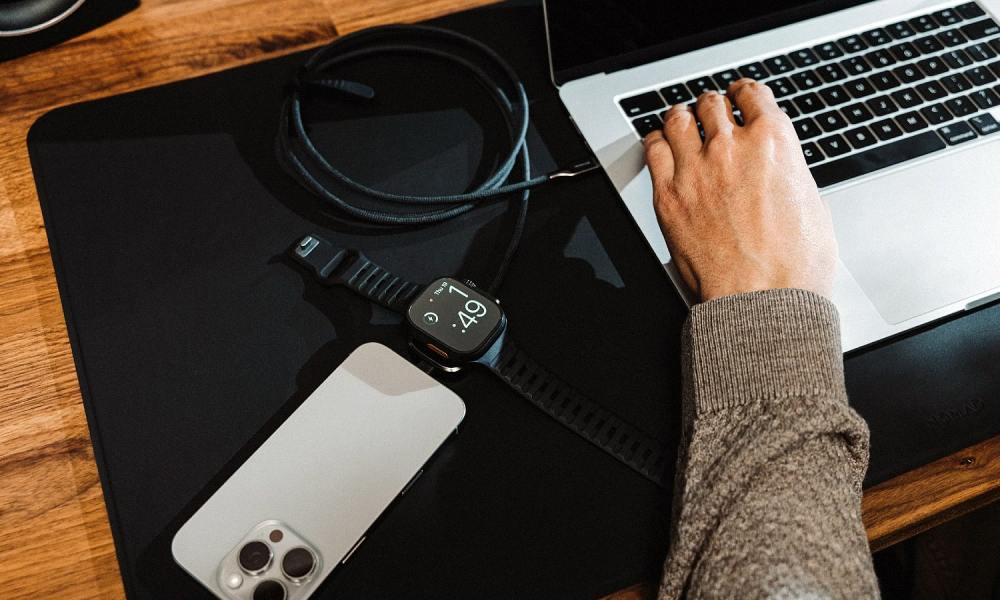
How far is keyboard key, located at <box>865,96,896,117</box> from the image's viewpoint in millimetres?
687

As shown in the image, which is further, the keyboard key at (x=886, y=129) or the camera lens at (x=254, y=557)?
the keyboard key at (x=886, y=129)

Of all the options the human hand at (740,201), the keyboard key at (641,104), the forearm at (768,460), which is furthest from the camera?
the keyboard key at (641,104)

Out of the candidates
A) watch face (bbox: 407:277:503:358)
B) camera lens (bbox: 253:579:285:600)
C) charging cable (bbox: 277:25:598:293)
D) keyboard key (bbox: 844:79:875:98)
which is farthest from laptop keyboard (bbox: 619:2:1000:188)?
camera lens (bbox: 253:579:285:600)

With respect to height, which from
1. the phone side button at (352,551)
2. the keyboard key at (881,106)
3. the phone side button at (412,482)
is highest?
the phone side button at (352,551)

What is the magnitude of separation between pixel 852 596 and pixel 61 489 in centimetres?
52

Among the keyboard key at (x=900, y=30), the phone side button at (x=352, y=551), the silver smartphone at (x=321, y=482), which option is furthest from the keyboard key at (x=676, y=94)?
the phone side button at (x=352, y=551)

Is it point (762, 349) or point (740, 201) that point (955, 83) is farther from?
point (762, 349)

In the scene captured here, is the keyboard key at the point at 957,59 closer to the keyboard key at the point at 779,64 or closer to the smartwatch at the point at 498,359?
the keyboard key at the point at 779,64

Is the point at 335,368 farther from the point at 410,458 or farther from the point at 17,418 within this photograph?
the point at 17,418

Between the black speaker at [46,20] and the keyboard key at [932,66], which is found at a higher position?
the black speaker at [46,20]

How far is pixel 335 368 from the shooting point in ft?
1.90

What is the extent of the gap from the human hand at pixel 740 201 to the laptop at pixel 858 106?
1.0 inches

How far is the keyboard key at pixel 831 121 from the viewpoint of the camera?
0.68 m

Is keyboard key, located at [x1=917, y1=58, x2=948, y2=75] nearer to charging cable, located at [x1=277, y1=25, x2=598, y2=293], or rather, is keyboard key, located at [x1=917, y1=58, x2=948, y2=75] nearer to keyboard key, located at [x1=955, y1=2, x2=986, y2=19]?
keyboard key, located at [x1=955, y1=2, x2=986, y2=19]
